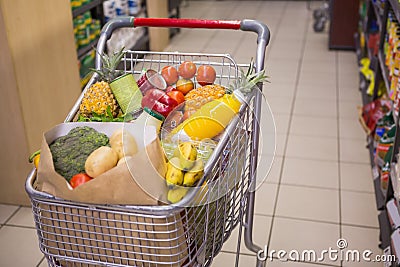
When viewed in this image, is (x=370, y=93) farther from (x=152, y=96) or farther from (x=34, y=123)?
(x=152, y=96)

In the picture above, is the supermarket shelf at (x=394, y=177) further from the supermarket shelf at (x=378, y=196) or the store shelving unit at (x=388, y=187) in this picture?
the supermarket shelf at (x=378, y=196)

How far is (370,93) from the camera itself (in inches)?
156

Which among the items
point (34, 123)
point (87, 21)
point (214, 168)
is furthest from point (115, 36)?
point (214, 168)

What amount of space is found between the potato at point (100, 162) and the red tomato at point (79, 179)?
0.04 ft

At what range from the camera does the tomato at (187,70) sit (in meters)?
1.64

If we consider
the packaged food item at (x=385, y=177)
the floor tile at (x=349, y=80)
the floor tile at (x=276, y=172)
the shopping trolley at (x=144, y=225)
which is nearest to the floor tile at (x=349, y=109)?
the floor tile at (x=349, y=80)

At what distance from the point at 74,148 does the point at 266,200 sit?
1.81 m

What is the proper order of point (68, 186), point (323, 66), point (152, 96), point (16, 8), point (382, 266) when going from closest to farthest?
point (68, 186) → point (152, 96) → point (382, 266) → point (16, 8) → point (323, 66)

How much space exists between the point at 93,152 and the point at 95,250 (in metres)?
0.27

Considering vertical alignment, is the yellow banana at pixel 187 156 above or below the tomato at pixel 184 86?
below

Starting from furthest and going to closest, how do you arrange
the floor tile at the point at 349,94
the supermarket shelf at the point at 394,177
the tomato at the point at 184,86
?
the floor tile at the point at 349,94 < the supermarket shelf at the point at 394,177 < the tomato at the point at 184,86

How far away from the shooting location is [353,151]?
3441 mm

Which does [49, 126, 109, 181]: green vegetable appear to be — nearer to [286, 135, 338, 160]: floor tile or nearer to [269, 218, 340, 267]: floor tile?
[269, 218, 340, 267]: floor tile

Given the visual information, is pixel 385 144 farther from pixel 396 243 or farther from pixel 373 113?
pixel 396 243
